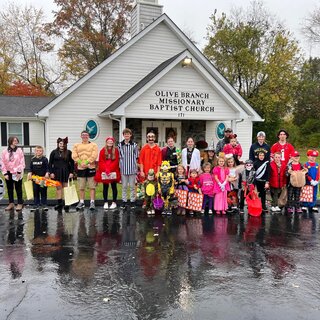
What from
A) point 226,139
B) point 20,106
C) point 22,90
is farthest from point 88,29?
point 226,139

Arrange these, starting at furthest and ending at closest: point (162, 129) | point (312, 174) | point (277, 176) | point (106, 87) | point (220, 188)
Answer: point (162, 129)
point (106, 87)
point (312, 174)
point (277, 176)
point (220, 188)

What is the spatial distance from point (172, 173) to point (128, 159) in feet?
3.58

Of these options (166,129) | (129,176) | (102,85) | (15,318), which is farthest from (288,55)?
(15,318)

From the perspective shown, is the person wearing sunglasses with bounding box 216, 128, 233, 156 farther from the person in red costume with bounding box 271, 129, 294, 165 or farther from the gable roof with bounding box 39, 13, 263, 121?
the gable roof with bounding box 39, 13, 263, 121

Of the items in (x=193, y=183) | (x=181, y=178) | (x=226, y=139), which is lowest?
(x=193, y=183)

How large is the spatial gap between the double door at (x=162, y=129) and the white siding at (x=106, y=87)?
1708mm

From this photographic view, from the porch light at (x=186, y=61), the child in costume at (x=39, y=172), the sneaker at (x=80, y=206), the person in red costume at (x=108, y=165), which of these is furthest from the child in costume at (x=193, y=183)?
the porch light at (x=186, y=61)

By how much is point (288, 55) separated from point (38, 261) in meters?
28.4

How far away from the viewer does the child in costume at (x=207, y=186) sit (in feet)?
26.7

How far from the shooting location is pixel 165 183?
26.3 feet

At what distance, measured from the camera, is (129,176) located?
337 inches

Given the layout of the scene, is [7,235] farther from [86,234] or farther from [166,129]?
[166,129]

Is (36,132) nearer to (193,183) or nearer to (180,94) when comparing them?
(180,94)

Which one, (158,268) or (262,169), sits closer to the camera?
(158,268)
